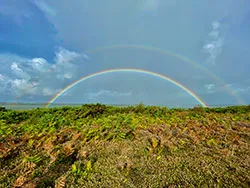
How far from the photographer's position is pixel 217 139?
5355 millimetres

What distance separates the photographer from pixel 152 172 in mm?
3676

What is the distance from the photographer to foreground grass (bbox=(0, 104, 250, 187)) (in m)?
3.41

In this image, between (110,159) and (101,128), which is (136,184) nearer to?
(110,159)

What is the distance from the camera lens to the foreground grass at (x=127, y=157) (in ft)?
11.2

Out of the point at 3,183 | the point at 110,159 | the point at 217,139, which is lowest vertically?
the point at 3,183

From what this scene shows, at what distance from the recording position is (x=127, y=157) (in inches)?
166

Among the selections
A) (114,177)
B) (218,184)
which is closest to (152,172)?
(114,177)

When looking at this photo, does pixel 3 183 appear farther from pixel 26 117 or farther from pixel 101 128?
pixel 26 117

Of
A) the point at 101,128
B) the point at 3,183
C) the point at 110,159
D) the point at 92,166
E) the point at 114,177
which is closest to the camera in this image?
the point at 3,183

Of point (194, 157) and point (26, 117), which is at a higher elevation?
point (26, 117)

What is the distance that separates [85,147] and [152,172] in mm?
1657

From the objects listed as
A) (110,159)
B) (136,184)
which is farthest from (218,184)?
(110,159)

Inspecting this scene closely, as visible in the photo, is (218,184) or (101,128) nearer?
(218,184)

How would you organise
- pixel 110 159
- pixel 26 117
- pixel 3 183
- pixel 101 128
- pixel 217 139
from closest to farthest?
1. pixel 3 183
2. pixel 110 159
3. pixel 217 139
4. pixel 101 128
5. pixel 26 117
